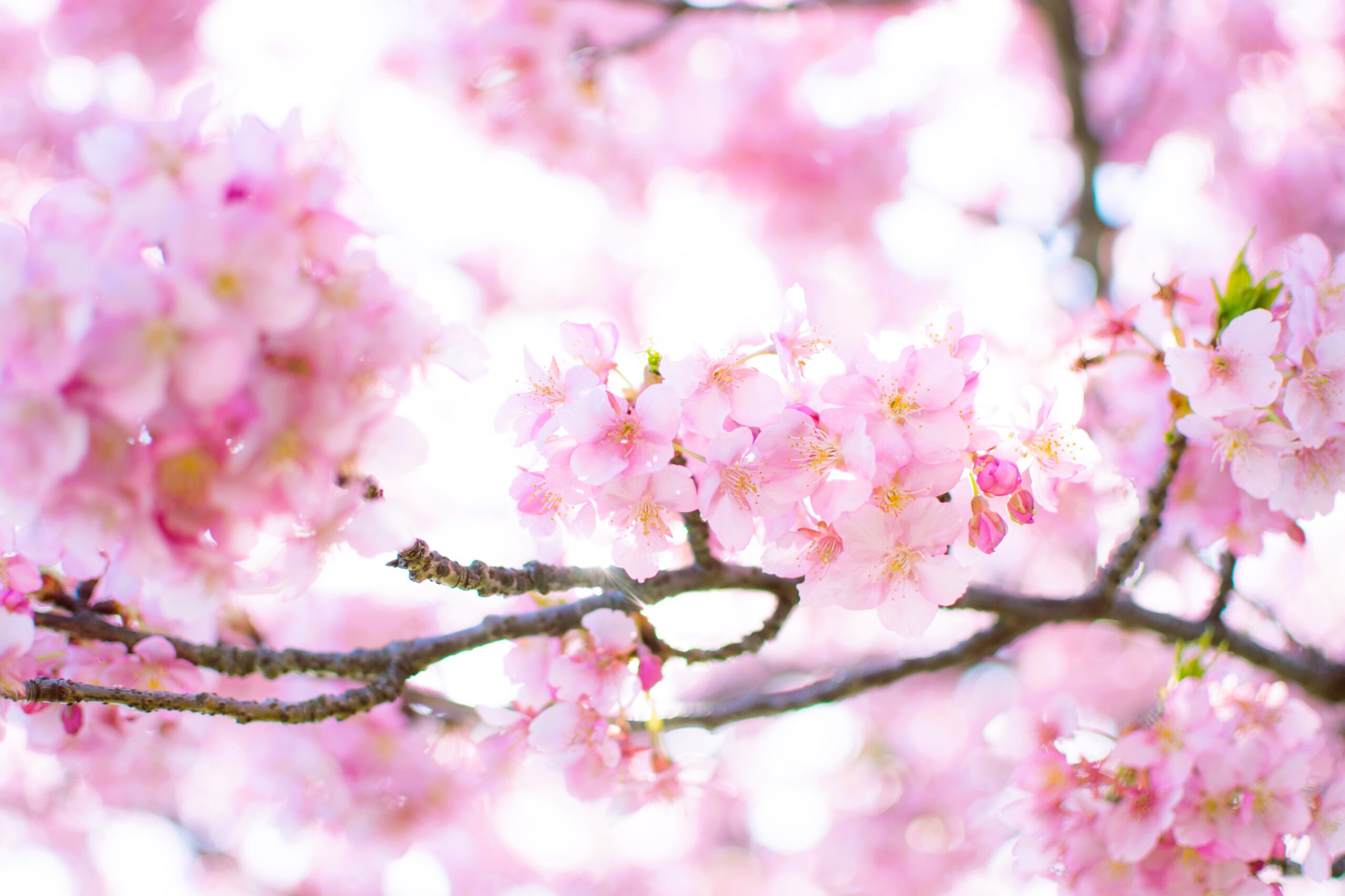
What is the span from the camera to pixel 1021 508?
127cm

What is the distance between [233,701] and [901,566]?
103cm

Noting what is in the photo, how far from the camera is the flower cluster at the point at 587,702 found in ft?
5.26

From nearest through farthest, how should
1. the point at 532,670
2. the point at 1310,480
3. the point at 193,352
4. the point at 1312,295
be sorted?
the point at 193,352 → the point at 1312,295 → the point at 1310,480 → the point at 532,670

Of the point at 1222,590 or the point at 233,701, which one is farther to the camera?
the point at 1222,590

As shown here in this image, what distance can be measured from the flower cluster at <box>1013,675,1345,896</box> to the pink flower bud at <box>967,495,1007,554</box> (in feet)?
2.06

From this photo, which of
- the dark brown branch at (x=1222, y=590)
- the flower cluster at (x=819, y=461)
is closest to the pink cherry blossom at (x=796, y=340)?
the flower cluster at (x=819, y=461)

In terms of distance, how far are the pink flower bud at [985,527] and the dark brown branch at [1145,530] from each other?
58 cm

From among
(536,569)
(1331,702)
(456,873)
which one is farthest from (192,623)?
(456,873)

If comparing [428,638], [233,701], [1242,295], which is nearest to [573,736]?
[428,638]

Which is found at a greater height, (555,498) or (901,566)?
(555,498)

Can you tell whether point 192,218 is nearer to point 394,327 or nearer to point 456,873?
point 394,327

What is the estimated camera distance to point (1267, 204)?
464cm

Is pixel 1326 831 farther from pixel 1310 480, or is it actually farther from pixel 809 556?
pixel 809 556

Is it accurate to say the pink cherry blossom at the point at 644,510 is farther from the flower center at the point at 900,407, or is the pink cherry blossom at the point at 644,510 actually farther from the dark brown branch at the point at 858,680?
the dark brown branch at the point at 858,680
